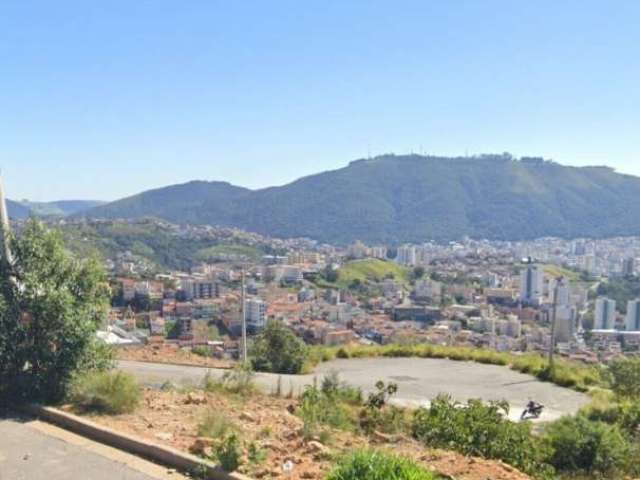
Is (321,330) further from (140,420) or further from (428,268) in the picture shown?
(428,268)

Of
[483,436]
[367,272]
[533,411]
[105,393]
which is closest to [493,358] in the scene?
[533,411]

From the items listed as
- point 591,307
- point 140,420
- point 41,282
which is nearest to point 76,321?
point 41,282

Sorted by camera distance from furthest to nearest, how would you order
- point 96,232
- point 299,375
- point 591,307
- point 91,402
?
point 96,232, point 591,307, point 299,375, point 91,402

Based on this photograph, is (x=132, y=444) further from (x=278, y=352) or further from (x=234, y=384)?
(x=278, y=352)

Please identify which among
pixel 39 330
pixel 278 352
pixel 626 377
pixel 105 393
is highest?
pixel 39 330

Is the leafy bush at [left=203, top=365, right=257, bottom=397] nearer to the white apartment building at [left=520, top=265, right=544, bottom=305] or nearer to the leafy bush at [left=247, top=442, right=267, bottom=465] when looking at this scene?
the leafy bush at [left=247, top=442, right=267, bottom=465]

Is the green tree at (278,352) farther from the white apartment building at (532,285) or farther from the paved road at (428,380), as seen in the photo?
the white apartment building at (532,285)

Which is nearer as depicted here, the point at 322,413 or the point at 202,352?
the point at 322,413
